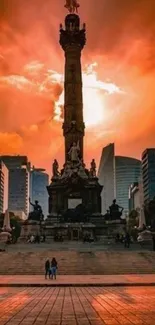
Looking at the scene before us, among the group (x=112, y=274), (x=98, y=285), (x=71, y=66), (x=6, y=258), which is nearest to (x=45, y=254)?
(x=6, y=258)

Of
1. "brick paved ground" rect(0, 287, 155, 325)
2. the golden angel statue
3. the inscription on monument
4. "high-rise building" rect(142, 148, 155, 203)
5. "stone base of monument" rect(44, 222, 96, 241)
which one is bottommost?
"brick paved ground" rect(0, 287, 155, 325)

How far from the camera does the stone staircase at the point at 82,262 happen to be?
124 ft

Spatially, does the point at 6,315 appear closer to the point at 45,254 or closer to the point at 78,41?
the point at 45,254

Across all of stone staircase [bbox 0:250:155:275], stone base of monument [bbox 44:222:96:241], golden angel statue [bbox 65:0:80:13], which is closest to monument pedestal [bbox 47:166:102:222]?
stone base of monument [bbox 44:222:96:241]

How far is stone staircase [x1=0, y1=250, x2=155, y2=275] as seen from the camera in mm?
37906

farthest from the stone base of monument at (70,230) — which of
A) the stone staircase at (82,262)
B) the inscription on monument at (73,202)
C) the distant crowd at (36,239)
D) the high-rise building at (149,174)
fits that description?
the high-rise building at (149,174)

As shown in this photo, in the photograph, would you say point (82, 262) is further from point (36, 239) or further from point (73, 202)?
point (73, 202)

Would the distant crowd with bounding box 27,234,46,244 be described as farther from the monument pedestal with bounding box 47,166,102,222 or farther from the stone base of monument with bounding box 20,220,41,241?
the monument pedestal with bounding box 47,166,102,222

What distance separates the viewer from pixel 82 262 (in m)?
Result: 40.3

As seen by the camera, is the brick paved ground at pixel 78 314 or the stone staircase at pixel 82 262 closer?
the brick paved ground at pixel 78 314

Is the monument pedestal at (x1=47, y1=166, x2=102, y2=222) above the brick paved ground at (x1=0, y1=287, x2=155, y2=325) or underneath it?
above

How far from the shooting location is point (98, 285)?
2747 cm

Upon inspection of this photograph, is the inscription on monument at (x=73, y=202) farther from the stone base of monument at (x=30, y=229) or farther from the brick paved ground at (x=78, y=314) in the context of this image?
the brick paved ground at (x=78, y=314)

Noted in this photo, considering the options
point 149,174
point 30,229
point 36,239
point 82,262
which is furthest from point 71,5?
point 149,174
